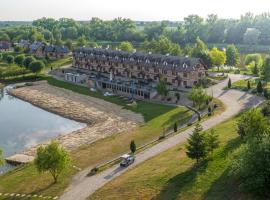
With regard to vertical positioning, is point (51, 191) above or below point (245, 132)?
below

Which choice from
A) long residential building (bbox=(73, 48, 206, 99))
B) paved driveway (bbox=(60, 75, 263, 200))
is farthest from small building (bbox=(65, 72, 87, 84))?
paved driveway (bbox=(60, 75, 263, 200))

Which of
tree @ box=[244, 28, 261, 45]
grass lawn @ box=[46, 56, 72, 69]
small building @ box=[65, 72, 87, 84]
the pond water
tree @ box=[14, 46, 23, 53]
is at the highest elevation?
tree @ box=[244, 28, 261, 45]

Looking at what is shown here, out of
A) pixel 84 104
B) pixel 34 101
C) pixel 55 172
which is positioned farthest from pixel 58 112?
pixel 55 172

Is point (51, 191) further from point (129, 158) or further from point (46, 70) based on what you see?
point (46, 70)

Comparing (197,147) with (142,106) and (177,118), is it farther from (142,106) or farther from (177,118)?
(142,106)

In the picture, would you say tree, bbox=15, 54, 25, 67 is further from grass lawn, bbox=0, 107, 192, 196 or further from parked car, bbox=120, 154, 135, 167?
parked car, bbox=120, 154, 135, 167
